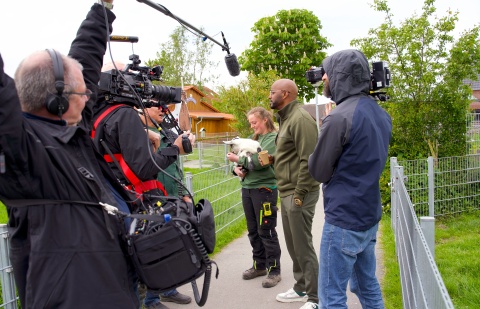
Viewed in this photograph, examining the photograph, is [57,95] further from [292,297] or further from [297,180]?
[292,297]

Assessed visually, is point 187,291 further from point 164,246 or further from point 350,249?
point 164,246

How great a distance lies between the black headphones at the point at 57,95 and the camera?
2018 mm

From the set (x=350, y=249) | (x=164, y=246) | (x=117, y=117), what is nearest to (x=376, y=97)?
(x=350, y=249)

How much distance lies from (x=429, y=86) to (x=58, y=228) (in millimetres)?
8558

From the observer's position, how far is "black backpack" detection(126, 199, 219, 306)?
2119 mm

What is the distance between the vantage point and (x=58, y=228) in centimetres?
197

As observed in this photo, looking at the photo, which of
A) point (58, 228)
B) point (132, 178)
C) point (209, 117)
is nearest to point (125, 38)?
point (132, 178)

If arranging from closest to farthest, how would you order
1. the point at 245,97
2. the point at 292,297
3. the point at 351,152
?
the point at 351,152
the point at 292,297
the point at 245,97

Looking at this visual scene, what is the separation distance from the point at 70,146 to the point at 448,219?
792cm

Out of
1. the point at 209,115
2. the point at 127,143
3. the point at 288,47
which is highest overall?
the point at 288,47

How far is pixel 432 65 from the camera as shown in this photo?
9195mm

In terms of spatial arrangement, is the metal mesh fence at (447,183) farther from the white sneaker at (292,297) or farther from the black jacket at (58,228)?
the black jacket at (58,228)

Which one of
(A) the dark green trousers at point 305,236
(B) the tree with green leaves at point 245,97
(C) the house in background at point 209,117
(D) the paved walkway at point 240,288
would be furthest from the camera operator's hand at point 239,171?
(C) the house in background at point 209,117

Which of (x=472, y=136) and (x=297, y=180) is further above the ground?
(x=472, y=136)
